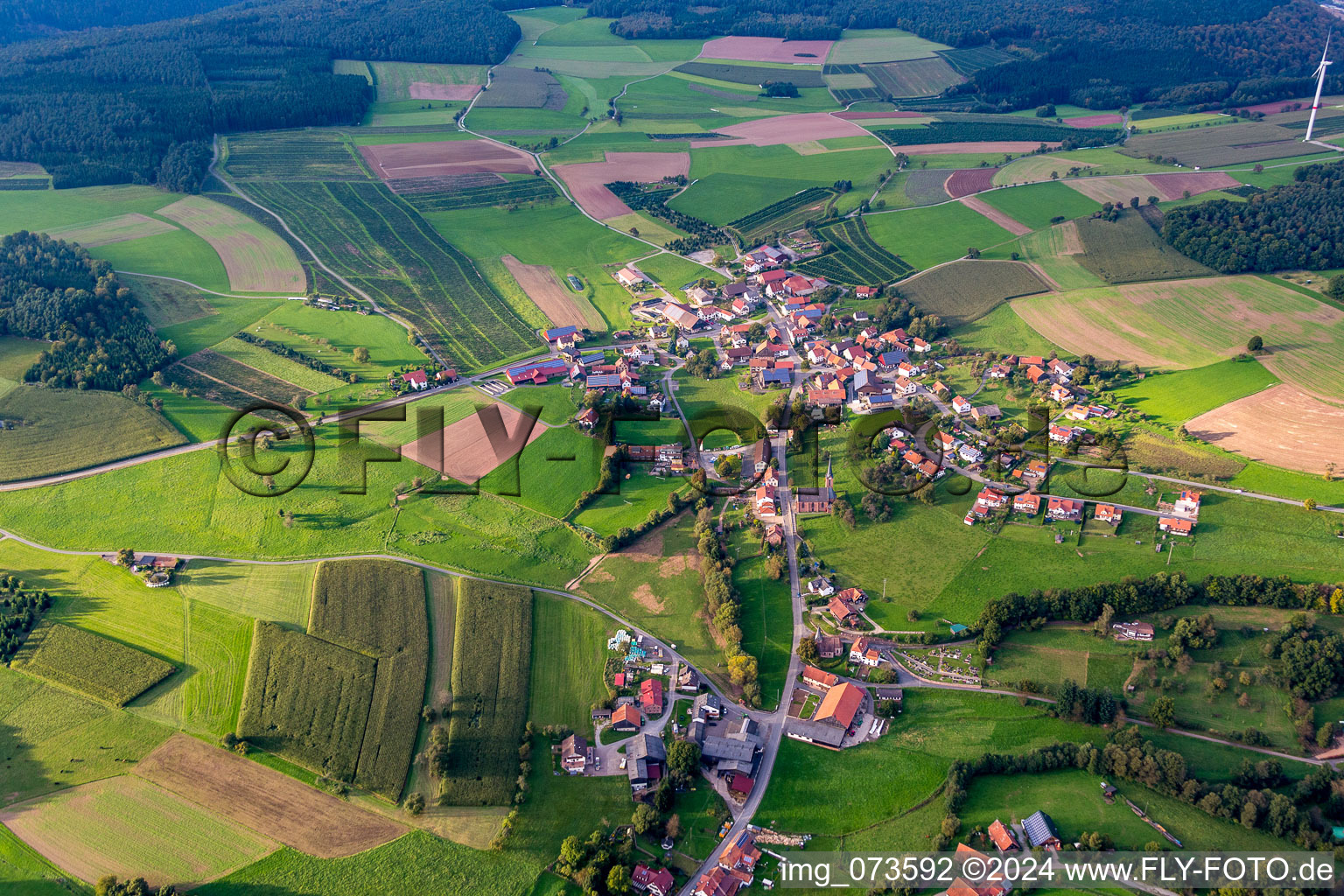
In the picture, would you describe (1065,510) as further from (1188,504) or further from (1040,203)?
(1040,203)

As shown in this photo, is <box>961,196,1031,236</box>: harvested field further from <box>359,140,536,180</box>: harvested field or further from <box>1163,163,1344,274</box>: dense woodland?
<box>359,140,536,180</box>: harvested field

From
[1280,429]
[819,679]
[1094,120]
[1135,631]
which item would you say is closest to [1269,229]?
[1280,429]

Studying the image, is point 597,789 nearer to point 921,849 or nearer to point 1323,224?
point 921,849

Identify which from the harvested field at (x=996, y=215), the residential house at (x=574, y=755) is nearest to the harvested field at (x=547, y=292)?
the residential house at (x=574, y=755)

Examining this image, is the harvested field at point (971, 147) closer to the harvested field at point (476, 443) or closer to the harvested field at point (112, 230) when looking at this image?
the harvested field at point (476, 443)

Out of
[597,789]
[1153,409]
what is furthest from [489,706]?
[1153,409]
